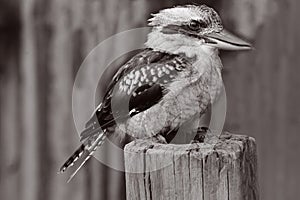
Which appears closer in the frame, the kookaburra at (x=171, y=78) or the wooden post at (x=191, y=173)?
the wooden post at (x=191, y=173)

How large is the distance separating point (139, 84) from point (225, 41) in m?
0.36

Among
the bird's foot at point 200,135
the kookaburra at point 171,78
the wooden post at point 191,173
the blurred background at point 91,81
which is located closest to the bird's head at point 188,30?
the kookaburra at point 171,78

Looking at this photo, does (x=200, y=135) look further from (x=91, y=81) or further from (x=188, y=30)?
(x=91, y=81)

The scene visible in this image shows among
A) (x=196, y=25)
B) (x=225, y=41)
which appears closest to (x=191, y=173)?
(x=225, y=41)

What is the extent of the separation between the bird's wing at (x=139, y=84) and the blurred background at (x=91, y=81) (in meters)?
0.27

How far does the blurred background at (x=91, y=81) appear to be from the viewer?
3.62m

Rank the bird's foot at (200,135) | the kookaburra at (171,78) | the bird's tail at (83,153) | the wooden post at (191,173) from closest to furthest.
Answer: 1. the wooden post at (191,173)
2. the bird's foot at (200,135)
3. the kookaburra at (171,78)
4. the bird's tail at (83,153)

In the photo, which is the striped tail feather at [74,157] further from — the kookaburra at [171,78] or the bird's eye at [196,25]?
the bird's eye at [196,25]

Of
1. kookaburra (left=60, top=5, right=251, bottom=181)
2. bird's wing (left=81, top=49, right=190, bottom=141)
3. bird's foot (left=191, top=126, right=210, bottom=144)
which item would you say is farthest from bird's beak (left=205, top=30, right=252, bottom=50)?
bird's foot (left=191, top=126, right=210, bottom=144)

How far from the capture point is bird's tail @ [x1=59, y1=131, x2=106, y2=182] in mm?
3523

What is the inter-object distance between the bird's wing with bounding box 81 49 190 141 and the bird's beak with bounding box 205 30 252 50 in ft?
0.42
